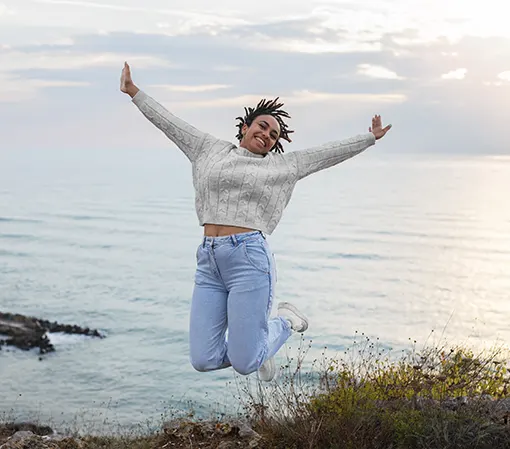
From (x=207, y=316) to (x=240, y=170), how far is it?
1149 millimetres

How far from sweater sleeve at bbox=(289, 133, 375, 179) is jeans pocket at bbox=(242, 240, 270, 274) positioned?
Answer: 69 centimetres

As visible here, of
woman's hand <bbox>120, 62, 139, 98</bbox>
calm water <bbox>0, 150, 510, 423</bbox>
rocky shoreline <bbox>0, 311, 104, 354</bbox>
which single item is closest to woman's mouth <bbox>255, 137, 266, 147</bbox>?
woman's hand <bbox>120, 62, 139, 98</bbox>

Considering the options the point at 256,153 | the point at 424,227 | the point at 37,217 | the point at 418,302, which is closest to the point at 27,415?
the point at 256,153

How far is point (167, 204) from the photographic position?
11212cm

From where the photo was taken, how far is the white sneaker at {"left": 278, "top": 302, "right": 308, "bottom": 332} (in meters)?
6.69

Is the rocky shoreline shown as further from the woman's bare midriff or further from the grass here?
the woman's bare midriff

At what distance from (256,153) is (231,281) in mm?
1029

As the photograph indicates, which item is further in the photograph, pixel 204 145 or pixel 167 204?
pixel 167 204

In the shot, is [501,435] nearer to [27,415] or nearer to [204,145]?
[204,145]

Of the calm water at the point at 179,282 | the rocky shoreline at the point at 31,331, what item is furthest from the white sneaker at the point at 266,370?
the rocky shoreline at the point at 31,331

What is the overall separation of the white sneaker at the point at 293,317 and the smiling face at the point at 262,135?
155 centimetres

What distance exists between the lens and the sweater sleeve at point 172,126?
6.09 metres

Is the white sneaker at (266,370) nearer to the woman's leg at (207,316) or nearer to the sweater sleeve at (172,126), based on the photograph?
the woman's leg at (207,316)

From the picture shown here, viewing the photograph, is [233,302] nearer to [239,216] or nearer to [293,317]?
[239,216]
